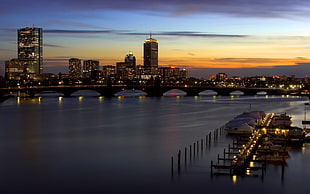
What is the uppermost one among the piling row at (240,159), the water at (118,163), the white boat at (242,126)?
the white boat at (242,126)

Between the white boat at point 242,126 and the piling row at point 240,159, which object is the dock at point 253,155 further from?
the white boat at point 242,126

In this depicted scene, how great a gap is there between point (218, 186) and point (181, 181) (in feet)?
6.68

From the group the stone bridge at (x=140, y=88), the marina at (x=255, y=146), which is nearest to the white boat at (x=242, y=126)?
the marina at (x=255, y=146)

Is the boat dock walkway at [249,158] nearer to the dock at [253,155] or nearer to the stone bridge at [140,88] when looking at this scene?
the dock at [253,155]

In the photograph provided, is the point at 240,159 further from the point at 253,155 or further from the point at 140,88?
the point at 140,88

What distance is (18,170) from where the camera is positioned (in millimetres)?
24891

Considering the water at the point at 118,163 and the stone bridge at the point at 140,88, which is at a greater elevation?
the stone bridge at the point at 140,88

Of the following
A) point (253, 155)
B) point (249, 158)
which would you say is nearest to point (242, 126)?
point (253, 155)

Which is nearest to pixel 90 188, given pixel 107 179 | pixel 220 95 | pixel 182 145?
pixel 107 179

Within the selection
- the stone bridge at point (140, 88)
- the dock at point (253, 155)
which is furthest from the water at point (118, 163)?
the stone bridge at point (140, 88)

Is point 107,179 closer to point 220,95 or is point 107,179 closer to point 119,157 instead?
point 119,157

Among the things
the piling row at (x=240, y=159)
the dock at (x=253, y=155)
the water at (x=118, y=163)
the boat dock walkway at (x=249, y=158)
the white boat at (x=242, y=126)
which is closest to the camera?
the water at (x=118, y=163)

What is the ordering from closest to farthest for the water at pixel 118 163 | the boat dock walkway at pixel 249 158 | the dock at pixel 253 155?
the water at pixel 118 163
the boat dock walkway at pixel 249 158
the dock at pixel 253 155

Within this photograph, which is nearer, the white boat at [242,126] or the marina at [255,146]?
the marina at [255,146]
